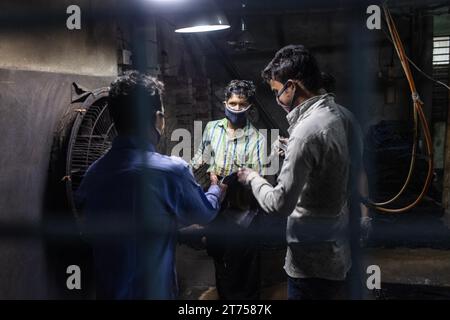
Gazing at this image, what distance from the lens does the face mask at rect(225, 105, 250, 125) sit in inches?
164

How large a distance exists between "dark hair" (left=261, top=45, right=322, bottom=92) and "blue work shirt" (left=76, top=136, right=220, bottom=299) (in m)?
0.79

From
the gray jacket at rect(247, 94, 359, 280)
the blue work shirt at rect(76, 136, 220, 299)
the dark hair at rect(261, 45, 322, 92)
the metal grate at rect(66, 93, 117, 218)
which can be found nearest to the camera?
the blue work shirt at rect(76, 136, 220, 299)

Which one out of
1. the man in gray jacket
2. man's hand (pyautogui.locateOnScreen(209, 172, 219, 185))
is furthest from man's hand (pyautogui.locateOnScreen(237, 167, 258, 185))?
man's hand (pyautogui.locateOnScreen(209, 172, 219, 185))

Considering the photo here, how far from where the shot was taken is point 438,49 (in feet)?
26.4

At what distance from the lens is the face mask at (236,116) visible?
417cm

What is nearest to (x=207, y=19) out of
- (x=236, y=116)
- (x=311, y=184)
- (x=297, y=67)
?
(x=236, y=116)

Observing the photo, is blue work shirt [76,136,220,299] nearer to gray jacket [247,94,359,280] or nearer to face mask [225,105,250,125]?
gray jacket [247,94,359,280]

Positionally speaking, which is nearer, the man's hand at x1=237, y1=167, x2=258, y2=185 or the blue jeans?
the blue jeans

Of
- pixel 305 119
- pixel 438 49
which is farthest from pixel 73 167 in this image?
pixel 438 49

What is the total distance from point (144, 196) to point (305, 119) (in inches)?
37.2

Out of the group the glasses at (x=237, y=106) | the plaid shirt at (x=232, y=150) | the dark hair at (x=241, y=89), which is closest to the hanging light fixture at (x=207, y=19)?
the dark hair at (x=241, y=89)

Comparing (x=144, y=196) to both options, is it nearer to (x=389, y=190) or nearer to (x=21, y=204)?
(x=21, y=204)

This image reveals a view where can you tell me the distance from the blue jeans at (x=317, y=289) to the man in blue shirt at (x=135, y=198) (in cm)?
77
